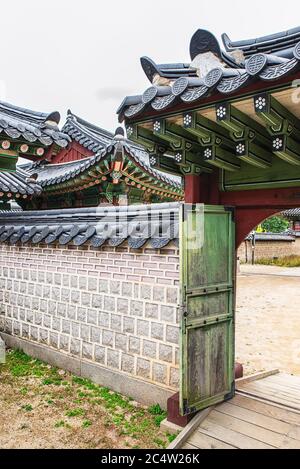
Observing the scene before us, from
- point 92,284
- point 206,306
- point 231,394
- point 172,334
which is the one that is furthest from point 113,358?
point 206,306

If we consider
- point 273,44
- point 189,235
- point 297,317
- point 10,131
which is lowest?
point 297,317

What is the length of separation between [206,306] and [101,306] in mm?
2053

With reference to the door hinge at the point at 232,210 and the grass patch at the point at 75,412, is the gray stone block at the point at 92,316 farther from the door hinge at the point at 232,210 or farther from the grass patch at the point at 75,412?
the door hinge at the point at 232,210

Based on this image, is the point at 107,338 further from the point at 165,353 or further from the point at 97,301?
the point at 165,353

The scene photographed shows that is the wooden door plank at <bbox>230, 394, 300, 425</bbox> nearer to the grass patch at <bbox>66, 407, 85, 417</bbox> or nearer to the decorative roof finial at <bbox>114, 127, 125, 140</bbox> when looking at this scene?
the grass patch at <bbox>66, 407, 85, 417</bbox>

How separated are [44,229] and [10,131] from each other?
6.08 feet

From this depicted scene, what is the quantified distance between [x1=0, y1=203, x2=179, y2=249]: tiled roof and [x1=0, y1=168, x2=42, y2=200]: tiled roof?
43.4 inches

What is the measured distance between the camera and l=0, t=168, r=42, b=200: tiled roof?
867 centimetres

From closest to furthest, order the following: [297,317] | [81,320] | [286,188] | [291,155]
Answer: [291,155]
[286,188]
[81,320]
[297,317]

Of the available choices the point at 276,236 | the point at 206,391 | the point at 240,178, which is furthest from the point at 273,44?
the point at 276,236

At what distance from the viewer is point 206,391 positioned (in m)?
4.21

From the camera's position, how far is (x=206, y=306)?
424cm

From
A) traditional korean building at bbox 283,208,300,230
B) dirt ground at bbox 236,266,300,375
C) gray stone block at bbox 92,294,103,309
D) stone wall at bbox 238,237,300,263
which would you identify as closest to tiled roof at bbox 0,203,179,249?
gray stone block at bbox 92,294,103,309
